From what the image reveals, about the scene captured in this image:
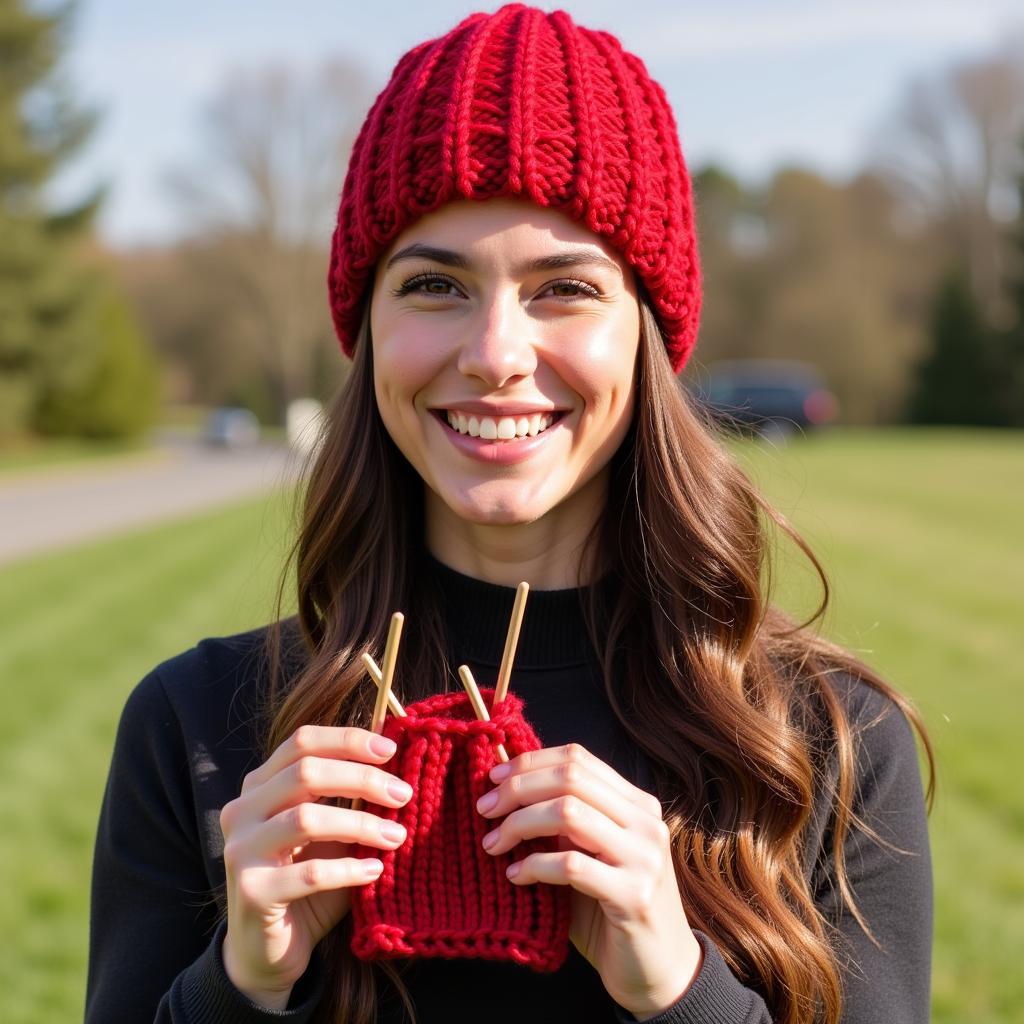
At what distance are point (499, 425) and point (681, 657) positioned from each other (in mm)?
486

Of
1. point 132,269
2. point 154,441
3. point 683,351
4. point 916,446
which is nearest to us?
point 683,351

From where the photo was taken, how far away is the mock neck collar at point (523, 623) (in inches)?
77.6

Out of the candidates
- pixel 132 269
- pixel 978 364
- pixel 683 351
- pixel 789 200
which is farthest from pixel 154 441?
pixel 683 351

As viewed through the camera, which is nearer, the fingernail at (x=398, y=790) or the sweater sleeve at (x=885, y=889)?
the fingernail at (x=398, y=790)

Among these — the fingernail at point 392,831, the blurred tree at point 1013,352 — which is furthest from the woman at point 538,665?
the blurred tree at point 1013,352

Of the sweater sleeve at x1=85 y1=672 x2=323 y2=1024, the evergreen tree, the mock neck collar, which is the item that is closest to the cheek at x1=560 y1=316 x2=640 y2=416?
the mock neck collar

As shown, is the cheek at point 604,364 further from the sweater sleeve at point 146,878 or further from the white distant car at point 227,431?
the white distant car at point 227,431

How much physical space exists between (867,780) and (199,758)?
3.26 ft

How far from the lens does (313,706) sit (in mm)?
1843

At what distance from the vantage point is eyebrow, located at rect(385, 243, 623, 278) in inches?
69.6

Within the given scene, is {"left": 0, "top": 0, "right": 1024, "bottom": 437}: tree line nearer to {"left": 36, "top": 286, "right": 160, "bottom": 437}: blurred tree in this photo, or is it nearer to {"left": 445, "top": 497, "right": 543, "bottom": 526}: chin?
A: {"left": 36, "top": 286, "right": 160, "bottom": 437}: blurred tree

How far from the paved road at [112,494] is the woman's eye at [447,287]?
7755 millimetres

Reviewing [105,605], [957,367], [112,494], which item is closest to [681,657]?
[105,605]

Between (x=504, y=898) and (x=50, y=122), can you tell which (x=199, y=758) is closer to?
(x=504, y=898)
